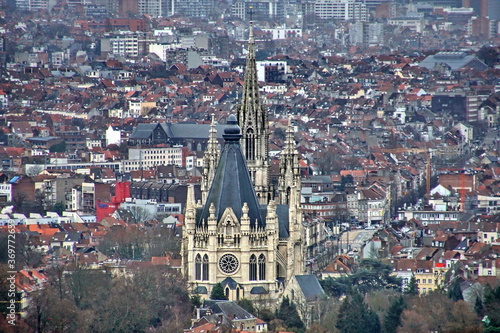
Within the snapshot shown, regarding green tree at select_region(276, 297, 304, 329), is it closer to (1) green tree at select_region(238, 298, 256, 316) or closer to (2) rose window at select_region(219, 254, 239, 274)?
(1) green tree at select_region(238, 298, 256, 316)

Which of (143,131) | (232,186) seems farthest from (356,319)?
(143,131)

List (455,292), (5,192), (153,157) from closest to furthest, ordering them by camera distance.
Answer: (455,292) → (5,192) → (153,157)

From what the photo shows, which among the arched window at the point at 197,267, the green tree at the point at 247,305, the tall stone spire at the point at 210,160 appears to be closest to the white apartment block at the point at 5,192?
the tall stone spire at the point at 210,160

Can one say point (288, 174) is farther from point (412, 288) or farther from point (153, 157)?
point (153, 157)

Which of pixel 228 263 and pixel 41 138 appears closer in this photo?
pixel 228 263

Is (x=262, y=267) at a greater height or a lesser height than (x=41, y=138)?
greater

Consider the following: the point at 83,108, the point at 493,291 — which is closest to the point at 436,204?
the point at 493,291
